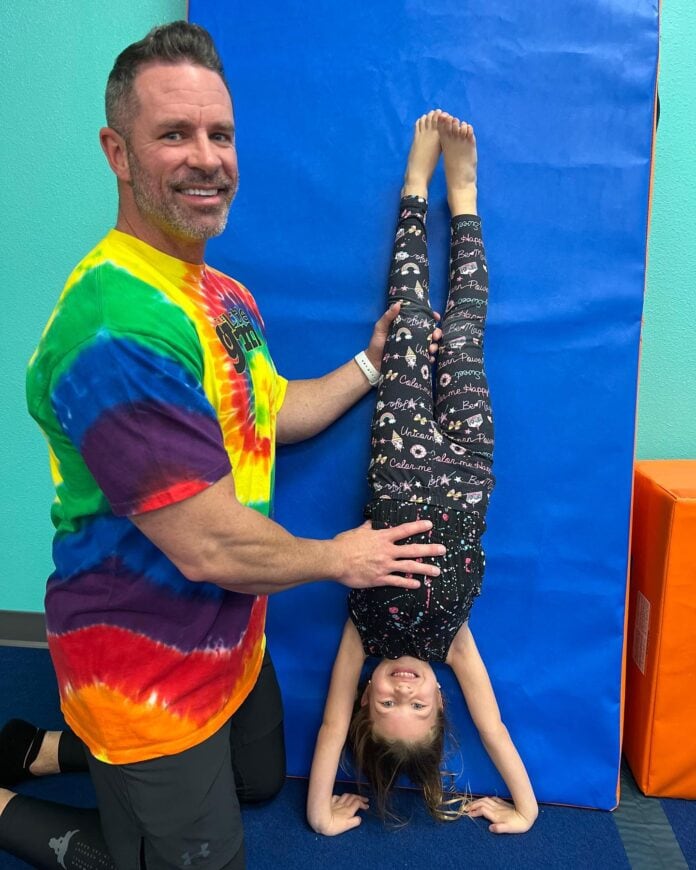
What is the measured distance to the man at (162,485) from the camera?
1145mm

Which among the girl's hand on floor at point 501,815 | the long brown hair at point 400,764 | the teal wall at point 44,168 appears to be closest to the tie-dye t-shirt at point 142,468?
the long brown hair at point 400,764

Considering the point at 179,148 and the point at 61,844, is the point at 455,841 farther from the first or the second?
the point at 179,148

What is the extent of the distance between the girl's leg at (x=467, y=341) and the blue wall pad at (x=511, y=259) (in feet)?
0.20

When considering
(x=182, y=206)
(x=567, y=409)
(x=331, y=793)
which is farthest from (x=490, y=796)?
(x=182, y=206)

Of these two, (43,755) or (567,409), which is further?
(43,755)

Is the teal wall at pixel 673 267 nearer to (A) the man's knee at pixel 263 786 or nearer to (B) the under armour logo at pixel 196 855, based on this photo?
(A) the man's knee at pixel 263 786

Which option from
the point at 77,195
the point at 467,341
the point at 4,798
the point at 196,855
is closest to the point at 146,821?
the point at 196,855

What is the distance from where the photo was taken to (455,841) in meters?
1.74

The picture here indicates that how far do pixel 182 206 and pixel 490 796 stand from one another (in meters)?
1.58

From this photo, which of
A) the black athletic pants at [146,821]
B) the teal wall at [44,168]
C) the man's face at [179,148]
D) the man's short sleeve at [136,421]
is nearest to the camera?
the man's short sleeve at [136,421]

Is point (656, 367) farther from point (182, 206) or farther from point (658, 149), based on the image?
point (182, 206)

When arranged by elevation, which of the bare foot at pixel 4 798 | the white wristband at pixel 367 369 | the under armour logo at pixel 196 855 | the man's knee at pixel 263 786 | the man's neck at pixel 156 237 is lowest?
the man's knee at pixel 263 786

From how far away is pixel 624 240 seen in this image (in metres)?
1.72

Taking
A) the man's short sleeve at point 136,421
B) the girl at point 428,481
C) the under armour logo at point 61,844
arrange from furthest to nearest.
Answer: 1. the girl at point 428,481
2. the under armour logo at point 61,844
3. the man's short sleeve at point 136,421
